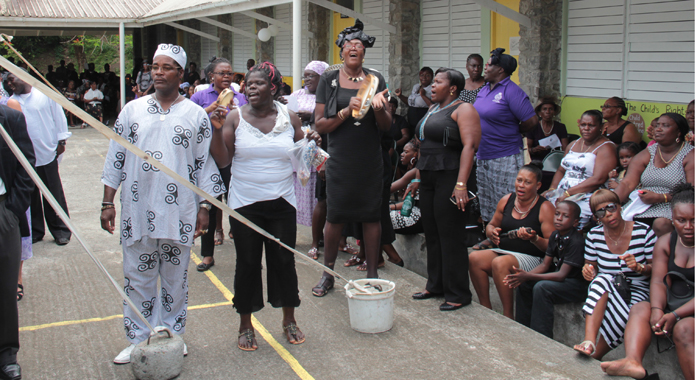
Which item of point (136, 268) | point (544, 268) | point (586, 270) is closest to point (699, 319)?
point (586, 270)

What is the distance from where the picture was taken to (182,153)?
3.54m

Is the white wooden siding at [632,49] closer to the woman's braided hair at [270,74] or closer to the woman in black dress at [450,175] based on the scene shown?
the woman in black dress at [450,175]

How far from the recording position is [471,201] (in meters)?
4.44

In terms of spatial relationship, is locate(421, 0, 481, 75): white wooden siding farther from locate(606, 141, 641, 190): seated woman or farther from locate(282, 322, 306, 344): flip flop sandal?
locate(282, 322, 306, 344): flip flop sandal

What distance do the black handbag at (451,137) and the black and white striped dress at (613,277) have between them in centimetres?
109

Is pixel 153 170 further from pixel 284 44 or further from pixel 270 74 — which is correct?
pixel 284 44

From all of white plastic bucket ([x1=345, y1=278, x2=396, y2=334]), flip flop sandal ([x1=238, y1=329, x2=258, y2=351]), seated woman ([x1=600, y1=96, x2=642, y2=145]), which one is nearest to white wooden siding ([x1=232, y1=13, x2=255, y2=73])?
seated woman ([x1=600, y1=96, x2=642, y2=145])

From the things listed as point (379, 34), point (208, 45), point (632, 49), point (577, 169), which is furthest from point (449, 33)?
point (208, 45)

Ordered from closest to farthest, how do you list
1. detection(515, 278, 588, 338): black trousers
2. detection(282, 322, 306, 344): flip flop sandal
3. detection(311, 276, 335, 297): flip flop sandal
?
detection(282, 322, 306, 344): flip flop sandal → detection(515, 278, 588, 338): black trousers → detection(311, 276, 335, 297): flip flop sandal

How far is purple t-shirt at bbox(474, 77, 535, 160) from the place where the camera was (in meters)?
5.65

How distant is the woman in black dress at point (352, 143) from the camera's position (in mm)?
4488

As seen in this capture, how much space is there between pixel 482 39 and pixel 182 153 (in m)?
6.17

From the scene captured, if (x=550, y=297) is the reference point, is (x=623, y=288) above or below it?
above

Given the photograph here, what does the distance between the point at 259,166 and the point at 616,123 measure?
401 centimetres
